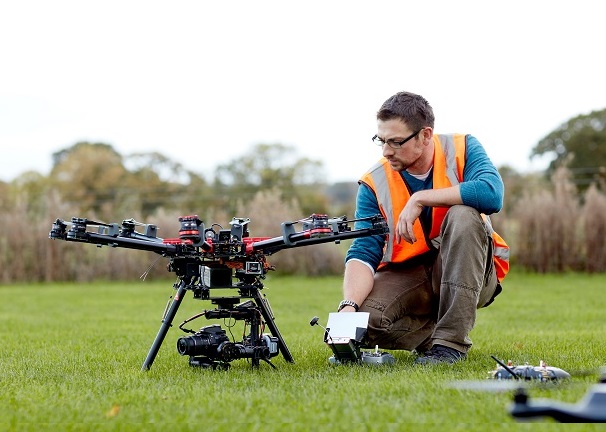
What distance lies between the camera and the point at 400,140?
5.05 meters

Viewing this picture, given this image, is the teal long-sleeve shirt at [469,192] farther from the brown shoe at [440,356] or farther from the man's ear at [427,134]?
the brown shoe at [440,356]

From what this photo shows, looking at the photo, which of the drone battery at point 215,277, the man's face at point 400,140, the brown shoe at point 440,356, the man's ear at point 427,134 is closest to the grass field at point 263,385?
the brown shoe at point 440,356

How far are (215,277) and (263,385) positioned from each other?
2.46ft

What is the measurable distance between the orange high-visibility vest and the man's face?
19 centimetres

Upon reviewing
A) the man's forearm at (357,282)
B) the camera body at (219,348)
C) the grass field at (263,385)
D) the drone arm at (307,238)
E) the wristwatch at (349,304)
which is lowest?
the grass field at (263,385)

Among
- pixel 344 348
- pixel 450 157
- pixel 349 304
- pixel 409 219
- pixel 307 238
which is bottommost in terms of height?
pixel 344 348

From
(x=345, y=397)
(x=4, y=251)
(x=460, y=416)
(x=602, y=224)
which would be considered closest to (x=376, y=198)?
(x=345, y=397)

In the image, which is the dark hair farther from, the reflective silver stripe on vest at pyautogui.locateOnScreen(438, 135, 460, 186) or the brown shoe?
the brown shoe

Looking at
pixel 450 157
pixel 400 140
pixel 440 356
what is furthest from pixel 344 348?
pixel 450 157

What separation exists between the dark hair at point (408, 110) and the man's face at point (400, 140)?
31 millimetres

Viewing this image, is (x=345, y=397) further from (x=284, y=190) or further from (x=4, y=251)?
(x=284, y=190)

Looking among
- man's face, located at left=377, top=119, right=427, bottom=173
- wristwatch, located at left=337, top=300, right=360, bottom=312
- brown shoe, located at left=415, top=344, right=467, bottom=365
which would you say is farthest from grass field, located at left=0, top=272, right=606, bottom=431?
man's face, located at left=377, top=119, right=427, bottom=173

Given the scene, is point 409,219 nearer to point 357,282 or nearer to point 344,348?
point 357,282

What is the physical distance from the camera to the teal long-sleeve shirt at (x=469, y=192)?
486 centimetres
